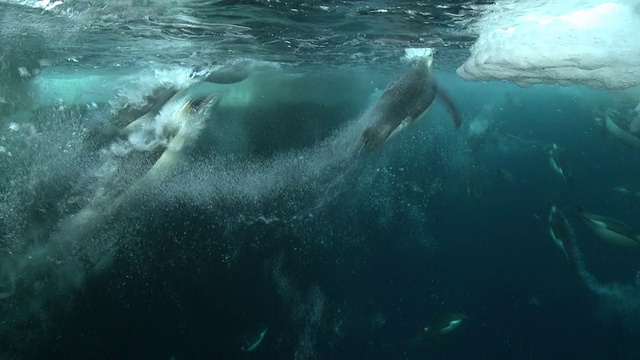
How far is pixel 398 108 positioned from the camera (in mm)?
8211

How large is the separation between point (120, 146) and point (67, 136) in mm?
1861

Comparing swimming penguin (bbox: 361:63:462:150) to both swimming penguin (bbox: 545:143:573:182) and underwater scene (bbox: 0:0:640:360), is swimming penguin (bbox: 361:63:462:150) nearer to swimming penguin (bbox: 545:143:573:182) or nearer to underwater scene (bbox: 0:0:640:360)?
underwater scene (bbox: 0:0:640:360)

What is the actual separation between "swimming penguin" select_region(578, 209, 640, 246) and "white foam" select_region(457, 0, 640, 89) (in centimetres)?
512

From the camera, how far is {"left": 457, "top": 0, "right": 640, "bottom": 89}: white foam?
6395 mm

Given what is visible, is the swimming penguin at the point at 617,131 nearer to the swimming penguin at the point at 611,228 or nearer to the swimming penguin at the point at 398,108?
the swimming penguin at the point at 611,228

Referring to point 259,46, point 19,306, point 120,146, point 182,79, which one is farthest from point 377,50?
point 19,306

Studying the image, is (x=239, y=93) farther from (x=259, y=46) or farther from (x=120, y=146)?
(x=120, y=146)

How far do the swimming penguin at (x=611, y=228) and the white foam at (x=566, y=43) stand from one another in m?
5.12

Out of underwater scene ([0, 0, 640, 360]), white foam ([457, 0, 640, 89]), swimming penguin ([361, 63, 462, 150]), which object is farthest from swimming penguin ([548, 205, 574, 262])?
swimming penguin ([361, 63, 462, 150])

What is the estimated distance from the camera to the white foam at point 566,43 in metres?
6.39

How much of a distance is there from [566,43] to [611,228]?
7.46 metres

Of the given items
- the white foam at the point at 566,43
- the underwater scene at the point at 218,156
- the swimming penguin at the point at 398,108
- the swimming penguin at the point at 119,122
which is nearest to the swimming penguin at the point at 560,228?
the underwater scene at the point at 218,156

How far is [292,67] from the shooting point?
61.4 feet

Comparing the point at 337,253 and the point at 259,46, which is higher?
the point at 259,46
